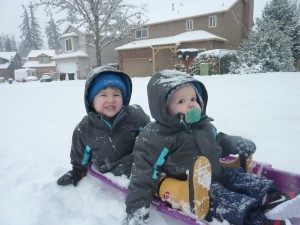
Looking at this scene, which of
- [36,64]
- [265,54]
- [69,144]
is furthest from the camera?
[36,64]

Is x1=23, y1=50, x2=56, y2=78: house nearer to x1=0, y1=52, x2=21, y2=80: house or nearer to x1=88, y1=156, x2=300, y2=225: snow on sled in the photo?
x1=0, y1=52, x2=21, y2=80: house

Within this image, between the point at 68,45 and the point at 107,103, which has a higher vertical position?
the point at 68,45

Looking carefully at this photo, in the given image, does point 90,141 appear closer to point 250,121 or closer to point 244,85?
point 250,121

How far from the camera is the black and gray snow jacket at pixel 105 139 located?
259 centimetres

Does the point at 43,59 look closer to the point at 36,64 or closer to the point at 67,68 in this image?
the point at 36,64

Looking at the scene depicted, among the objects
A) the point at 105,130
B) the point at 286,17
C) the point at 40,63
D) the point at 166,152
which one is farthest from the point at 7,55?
the point at 166,152

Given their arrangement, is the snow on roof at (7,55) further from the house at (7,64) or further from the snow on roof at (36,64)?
the snow on roof at (36,64)

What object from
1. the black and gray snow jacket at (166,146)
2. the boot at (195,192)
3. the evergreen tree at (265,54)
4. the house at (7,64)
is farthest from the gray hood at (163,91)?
the house at (7,64)

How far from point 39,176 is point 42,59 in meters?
46.2

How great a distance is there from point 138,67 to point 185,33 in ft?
15.3

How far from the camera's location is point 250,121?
14.7ft

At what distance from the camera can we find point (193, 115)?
1993 mm

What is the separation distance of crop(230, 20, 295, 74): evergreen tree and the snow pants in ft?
32.2

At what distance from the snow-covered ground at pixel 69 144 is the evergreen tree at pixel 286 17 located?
13433 millimetres
